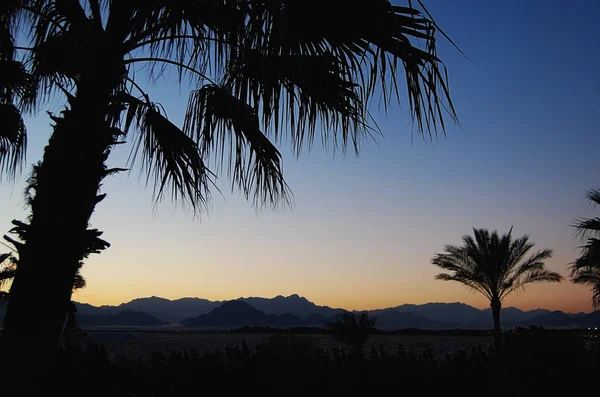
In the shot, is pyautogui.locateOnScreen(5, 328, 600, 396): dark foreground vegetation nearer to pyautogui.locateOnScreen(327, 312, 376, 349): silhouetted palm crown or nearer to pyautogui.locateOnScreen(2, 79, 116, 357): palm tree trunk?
pyautogui.locateOnScreen(2, 79, 116, 357): palm tree trunk

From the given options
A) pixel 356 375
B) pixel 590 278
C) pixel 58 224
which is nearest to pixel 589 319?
pixel 590 278

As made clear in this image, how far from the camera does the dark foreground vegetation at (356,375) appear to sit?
5828 millimetres

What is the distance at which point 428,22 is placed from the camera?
119 inches

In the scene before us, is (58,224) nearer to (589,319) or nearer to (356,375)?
(356,375)

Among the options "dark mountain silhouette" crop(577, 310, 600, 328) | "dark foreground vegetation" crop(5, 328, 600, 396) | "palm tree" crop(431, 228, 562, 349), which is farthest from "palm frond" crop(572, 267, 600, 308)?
"dark mountain silhouette" crop(577, 310, 600, 328)

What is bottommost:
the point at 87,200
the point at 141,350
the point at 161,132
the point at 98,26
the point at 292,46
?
the point at 141,350

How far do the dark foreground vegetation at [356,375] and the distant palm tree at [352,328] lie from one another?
41.7ft

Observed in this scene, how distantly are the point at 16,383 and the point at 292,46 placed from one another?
2.51 metres

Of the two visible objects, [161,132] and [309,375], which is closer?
[161,132]

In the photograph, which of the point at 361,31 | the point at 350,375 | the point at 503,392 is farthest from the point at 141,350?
the point at 361,31

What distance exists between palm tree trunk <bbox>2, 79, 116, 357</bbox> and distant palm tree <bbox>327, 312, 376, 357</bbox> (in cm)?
1938

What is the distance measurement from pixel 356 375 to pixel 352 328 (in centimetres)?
1499

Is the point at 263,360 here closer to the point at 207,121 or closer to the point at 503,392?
the point at 503,392

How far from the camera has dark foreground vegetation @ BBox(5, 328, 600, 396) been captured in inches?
229
